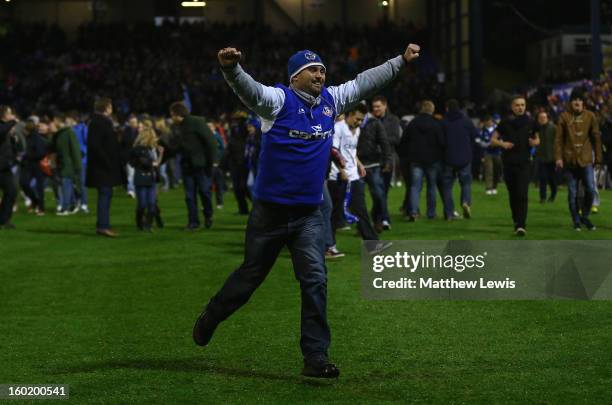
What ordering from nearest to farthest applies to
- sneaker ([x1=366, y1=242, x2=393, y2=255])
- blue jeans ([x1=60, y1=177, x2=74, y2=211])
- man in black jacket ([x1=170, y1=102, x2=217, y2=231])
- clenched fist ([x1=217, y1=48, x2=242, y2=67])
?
clenched fist ([x1=217, y1=48, x2=242, y2=67]), sneaker ([x1=366, y1=242, x2=393, y2=255]), man in black jacket ([x1=170, y1=102, x2=217, y2=231]), blue jeans ([x1=60, y1=177, x2=74, y2=211])

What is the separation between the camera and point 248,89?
7176 millimetres

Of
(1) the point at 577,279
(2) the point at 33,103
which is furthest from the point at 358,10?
(1) the point at 577,279

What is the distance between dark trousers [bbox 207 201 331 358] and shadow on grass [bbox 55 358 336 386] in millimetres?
252

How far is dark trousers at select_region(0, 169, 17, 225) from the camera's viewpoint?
19.8 metres

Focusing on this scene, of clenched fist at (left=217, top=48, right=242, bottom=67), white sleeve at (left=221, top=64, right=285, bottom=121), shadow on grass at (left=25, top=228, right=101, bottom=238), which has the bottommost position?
shadow on grass at (left=25, top=228, right=101, bottom=238)

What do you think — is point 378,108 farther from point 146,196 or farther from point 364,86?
point 364,86

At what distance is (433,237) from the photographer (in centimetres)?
1792

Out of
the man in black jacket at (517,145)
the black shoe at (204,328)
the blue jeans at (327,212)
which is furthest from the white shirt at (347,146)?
the black shoe at (204,328)

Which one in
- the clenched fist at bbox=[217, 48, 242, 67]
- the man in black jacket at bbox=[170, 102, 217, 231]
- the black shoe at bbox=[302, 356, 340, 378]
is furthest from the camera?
the man in black jacket at bbox=[170, 102, 217, 231]

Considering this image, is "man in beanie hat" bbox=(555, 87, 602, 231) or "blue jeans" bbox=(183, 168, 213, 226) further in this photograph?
"blue jeans" bbox=(183, 168, 213, 226)

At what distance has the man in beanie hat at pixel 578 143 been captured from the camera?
17656 millimetres

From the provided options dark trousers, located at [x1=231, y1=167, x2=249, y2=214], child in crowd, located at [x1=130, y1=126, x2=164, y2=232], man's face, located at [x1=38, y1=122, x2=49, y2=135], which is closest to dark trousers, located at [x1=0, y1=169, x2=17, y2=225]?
child in crowd, located at [x1=130, y1=126, x2=164, y2=232]

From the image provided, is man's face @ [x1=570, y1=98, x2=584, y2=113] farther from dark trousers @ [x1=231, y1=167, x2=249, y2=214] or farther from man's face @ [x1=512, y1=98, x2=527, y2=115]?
dark trousers @ [x1=231, y1=167, x2=249, y2=214]

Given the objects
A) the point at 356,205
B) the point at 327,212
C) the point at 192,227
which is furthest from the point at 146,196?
the point at 327,212
